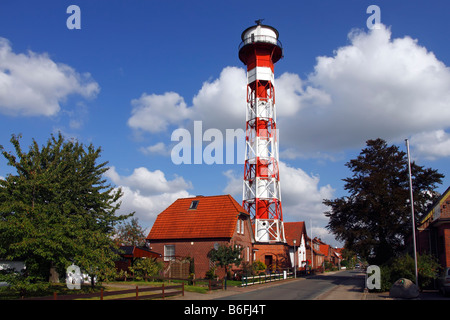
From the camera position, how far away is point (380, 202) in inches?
1168

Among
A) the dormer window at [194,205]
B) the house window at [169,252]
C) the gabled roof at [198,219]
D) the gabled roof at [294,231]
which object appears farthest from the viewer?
the gabled roof at [294,231]

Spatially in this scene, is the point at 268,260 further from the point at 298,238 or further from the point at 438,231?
the point at 438,231

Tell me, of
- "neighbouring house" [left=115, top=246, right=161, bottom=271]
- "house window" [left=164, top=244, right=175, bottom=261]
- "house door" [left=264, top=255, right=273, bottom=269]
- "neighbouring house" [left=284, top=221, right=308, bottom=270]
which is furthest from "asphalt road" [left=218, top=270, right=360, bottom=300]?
"neighbouring house" [left=284, top=221, right=308, bottom=270]

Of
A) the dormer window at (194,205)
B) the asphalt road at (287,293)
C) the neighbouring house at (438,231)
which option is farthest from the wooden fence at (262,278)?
the neighbouring house at (438,231)

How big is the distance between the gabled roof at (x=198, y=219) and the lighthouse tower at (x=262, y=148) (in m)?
8.70

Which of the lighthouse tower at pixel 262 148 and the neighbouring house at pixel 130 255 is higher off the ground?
the lighthouse tower at pixel 262 148

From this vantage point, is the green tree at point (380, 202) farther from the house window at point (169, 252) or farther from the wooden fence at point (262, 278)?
the house window at point (169, 252)

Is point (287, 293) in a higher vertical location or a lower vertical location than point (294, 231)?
lower

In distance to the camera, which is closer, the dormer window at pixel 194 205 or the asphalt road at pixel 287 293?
the asphalt road at pixel 287 293

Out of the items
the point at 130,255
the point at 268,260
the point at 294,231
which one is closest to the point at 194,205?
the point at 130,255

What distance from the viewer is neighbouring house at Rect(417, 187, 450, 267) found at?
26062 mm

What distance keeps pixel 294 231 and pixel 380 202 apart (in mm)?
33167

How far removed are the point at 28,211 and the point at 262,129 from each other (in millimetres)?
33872

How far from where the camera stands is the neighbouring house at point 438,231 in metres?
26.1
